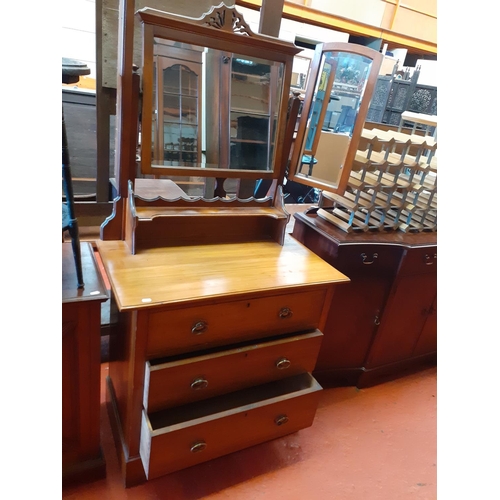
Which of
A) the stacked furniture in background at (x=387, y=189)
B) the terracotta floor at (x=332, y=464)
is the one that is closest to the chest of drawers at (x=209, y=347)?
the terracotta floor at (x=332, y=464)

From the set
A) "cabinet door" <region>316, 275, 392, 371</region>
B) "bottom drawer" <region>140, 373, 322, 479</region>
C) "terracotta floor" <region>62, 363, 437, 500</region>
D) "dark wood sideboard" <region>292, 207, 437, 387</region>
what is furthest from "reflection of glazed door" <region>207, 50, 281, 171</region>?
"terracotta floor" <region>62, 363, 437, 500</region>

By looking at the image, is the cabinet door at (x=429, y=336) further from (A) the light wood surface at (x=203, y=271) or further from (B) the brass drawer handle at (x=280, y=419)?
(B) the brass drawer handle at (x=280, y=419)

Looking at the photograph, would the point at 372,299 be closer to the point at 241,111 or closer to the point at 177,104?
the point at 241,111

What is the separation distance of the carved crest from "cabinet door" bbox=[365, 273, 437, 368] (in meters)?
1.17

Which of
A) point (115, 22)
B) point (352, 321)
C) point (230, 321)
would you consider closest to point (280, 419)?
point (230, 321)

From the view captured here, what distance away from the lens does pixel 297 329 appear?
4.18 feet

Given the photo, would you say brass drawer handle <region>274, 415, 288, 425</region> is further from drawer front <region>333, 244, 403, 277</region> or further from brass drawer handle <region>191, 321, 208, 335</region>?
drawer front <region>333, 244, 403, 277</region>

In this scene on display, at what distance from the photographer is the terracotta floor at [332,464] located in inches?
49.9

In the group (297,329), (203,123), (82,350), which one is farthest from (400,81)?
(82,350)

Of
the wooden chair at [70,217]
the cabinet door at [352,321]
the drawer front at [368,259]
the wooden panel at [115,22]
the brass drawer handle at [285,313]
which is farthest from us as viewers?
the wooden panel at [115,22]

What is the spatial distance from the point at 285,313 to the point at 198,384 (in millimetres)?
346

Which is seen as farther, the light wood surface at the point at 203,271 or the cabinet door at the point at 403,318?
the cabinet door at the point at 403,318

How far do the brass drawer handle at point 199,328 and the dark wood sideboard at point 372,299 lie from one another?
637 mm

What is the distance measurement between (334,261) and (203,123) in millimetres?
717
